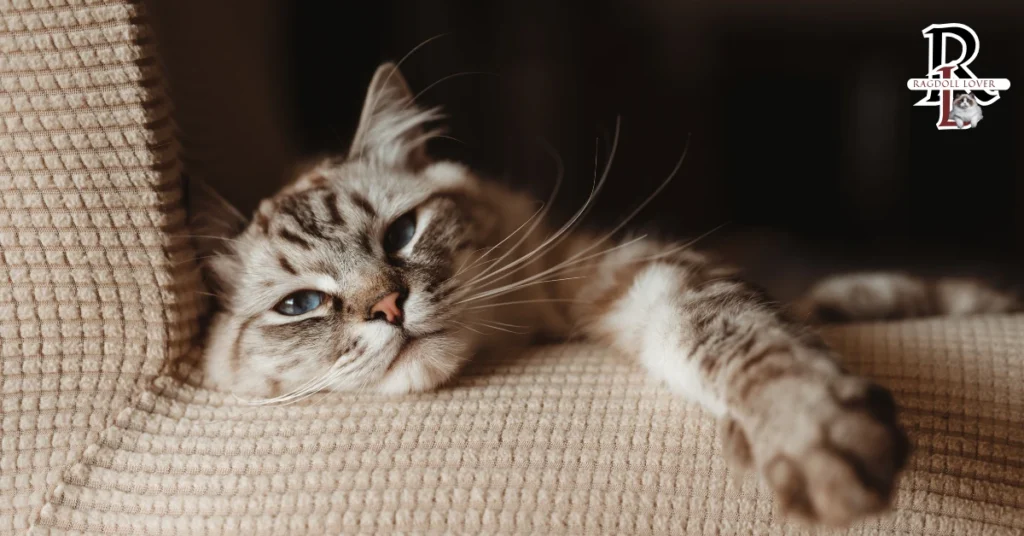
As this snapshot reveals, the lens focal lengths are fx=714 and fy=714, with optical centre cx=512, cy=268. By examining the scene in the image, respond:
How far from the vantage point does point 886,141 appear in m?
2.48

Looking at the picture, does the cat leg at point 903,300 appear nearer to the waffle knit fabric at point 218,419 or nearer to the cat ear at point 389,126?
the waffle knit fabric at point 218,419

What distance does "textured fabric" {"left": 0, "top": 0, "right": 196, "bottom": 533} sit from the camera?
0.90m

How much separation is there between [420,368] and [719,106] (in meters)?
1.87

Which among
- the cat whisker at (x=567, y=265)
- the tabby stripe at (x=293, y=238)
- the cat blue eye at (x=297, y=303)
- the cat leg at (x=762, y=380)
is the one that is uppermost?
the cat leg at (x=762, y=380)

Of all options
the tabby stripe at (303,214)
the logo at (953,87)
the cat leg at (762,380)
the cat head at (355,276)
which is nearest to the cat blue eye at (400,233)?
the cat head at (355,276)

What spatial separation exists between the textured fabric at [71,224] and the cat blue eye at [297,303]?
231mm

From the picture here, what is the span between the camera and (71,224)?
0.93 m

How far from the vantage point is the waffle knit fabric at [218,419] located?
0.83 metres

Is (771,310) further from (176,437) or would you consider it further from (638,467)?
(176,437)

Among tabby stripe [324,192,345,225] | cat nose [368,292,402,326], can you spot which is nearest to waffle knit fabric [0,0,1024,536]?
cat nose [368,292,402,326]

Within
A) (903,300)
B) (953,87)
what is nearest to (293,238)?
(903,300)

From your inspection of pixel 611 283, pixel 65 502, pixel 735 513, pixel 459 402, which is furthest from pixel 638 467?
pixel 65 502

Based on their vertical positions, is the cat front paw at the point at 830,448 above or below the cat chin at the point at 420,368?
above

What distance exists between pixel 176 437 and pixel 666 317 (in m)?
0.70
